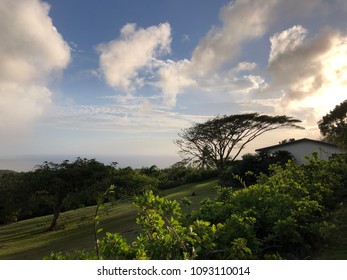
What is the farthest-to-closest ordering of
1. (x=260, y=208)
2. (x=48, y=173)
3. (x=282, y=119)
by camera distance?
(x=282, y=119)
(x=48, y=173)
(x=260, y=208)

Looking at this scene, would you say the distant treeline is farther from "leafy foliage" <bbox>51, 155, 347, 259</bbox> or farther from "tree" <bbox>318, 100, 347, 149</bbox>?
"tree" <bbox>318, 100, 347, 149</bbox>

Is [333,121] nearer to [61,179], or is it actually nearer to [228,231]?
[61,179]

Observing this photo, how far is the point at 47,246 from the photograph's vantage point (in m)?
13.6

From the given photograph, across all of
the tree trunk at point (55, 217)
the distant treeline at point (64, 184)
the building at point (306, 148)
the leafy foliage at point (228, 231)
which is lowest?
the tree trunk at point (55, 217)

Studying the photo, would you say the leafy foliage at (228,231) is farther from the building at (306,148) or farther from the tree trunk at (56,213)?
the building at (306,148)

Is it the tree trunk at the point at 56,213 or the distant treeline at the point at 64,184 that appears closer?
the distant treeline at the point at 64,184

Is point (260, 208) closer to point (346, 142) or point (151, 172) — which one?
point (346, 142)

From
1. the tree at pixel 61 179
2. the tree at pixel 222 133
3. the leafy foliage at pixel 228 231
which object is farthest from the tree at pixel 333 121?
the leafy foliage at pixel 228 231

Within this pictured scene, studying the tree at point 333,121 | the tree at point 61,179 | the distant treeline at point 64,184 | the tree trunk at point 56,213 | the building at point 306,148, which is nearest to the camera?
the distant treeline at point 64,184

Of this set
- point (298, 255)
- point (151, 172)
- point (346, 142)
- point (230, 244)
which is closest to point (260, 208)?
point (298, 255)

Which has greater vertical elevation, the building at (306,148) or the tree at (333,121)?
the tree at (333,121)

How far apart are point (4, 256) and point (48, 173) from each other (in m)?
5.38

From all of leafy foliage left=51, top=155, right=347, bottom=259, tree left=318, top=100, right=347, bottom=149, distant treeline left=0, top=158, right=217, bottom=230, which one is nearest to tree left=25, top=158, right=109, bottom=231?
distant treeline left=0, top=158, right=217, bottom=230

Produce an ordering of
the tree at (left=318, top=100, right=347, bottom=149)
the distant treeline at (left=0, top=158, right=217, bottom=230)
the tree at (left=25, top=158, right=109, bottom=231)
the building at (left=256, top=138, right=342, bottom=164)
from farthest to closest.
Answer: the tree at (left=318, top=100, right=347, bottom=149) → the building at (left=256, top=138, right=342, bottom=164) → the tree at (left=25, top=158, right=109, bottom=231) → the distant treeline at (left=0, top=158, right=217, bottom=230)
